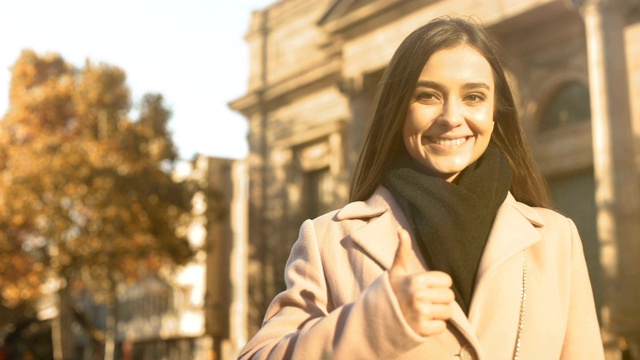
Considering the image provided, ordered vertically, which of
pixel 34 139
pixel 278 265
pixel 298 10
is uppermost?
pixel 298 10

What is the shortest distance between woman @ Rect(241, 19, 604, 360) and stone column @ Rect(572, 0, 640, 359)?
16.4m

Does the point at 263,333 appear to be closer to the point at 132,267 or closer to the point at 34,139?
the point at 132,267

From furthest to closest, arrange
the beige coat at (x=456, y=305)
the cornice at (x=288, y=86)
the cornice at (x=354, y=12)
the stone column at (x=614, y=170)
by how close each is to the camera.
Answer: the cornice at (x=288, y=86), the cornice at (x=354, y=12), the stone column at (x=614, y=170), the beige coat at (x=456, y=305)

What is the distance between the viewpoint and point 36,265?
1029 inches

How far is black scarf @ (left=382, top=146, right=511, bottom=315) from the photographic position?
183 centimetres

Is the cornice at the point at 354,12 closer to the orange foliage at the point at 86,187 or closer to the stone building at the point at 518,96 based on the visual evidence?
the stone building at the point at 518,96

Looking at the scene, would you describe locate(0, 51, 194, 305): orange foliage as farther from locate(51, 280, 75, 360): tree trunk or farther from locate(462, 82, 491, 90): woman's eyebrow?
locate(462, 82, 491, 90): woman's eyebrow

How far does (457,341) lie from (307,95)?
29.1 metres

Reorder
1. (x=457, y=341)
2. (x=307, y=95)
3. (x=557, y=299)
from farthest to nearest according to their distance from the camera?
(x=307, y=95)
(x=557, y=299)
(x=457, y=341)

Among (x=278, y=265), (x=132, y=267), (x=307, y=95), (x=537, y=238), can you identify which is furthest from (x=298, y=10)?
(x=537, y=238)

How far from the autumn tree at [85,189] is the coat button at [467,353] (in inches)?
937

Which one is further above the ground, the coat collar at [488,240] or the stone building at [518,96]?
the stone building at [518,96]

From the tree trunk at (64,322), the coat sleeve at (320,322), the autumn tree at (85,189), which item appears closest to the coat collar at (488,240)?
the coat sleeve at (320,322)

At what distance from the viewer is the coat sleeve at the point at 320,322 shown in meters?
1.66
